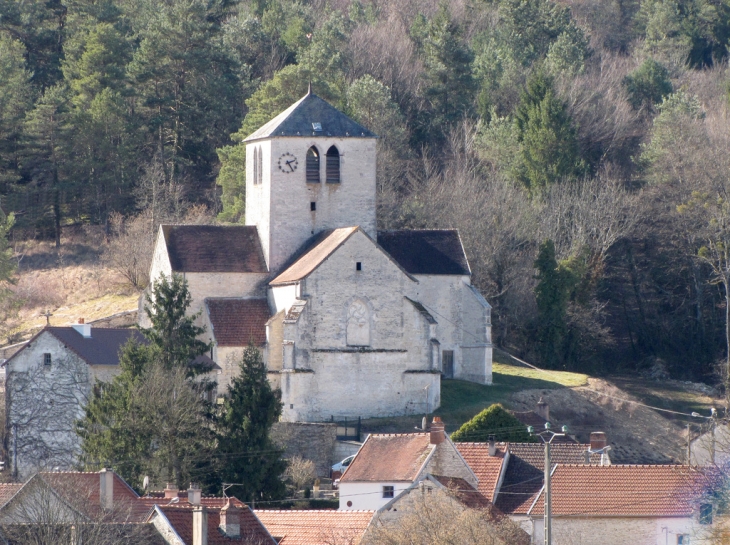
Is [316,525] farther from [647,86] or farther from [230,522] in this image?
[647,86]

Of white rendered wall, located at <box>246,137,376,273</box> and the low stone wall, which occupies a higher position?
white rendered wall, located at <box>246,137,376,273</box>

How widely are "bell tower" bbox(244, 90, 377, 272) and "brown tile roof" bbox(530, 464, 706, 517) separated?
18322 mm

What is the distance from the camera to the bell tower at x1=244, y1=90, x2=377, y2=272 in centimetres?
5494

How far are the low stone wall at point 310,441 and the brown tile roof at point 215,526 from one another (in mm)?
12876

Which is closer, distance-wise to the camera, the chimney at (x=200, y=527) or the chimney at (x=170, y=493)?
the chimney at (x=200, y=527)

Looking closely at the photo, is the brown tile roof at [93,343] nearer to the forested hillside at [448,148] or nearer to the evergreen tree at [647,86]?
the forested hillside at [448,148]

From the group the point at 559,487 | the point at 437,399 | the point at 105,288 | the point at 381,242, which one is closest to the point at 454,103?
the point at 105,288

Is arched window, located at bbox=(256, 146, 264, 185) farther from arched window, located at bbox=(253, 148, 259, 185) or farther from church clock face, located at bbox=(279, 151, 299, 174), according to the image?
church clock face, located at bbox=(279, 151, 299, 174)

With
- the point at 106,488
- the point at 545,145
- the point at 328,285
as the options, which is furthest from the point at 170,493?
the point at 545,145

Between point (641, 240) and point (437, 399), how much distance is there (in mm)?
23214

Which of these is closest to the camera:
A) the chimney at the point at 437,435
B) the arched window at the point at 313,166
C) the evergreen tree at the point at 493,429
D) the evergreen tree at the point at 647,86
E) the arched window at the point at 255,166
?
the chimney at the point at 437,435

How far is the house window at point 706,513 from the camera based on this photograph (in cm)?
3450

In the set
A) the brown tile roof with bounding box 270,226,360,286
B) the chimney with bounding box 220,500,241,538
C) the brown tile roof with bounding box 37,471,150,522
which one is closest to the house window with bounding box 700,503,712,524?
the chimney with bounding box 220,500,241,538

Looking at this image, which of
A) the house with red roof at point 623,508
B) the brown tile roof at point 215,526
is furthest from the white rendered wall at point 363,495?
the brown tile roof at point 215,526
